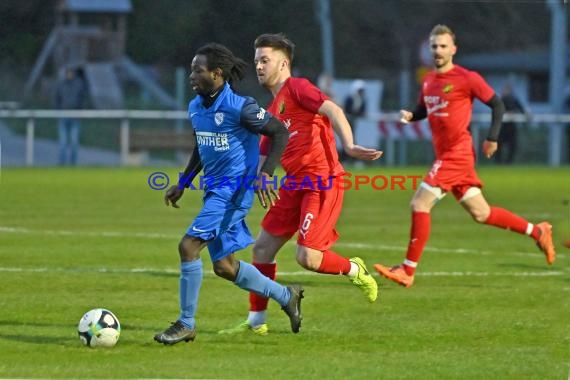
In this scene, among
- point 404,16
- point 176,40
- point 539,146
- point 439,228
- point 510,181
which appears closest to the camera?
point 439,228

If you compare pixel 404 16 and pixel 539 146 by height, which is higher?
pixel 404 16

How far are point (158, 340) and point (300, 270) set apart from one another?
4434 mm

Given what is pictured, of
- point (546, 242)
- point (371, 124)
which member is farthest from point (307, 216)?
point (371, 124)

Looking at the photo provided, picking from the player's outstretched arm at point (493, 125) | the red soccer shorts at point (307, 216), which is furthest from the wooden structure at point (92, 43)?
the red soccer shorts at point (307, 216)


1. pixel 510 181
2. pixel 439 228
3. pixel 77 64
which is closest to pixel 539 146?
pixel 510 181

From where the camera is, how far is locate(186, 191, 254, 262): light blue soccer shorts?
836 centimetres

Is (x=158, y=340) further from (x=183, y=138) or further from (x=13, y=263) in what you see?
(x=183, y=138)

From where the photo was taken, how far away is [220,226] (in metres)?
8.45

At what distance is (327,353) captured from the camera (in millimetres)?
8078

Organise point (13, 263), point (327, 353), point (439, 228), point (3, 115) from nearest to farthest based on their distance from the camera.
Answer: point (327, 353) < point (13, 263) < point (439, 228) < point (3, 115)

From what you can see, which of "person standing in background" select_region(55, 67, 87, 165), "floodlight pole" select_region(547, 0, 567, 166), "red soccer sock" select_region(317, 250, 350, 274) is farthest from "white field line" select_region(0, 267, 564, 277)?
"floodlight pole" select_region(547, 0, 567, 166)

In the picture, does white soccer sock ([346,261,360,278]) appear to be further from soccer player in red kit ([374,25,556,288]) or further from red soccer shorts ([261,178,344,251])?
soccer player in red kit ([374,25,556,288])

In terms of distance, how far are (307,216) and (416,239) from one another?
2555 mm

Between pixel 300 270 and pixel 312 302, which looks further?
pixel 300 270
